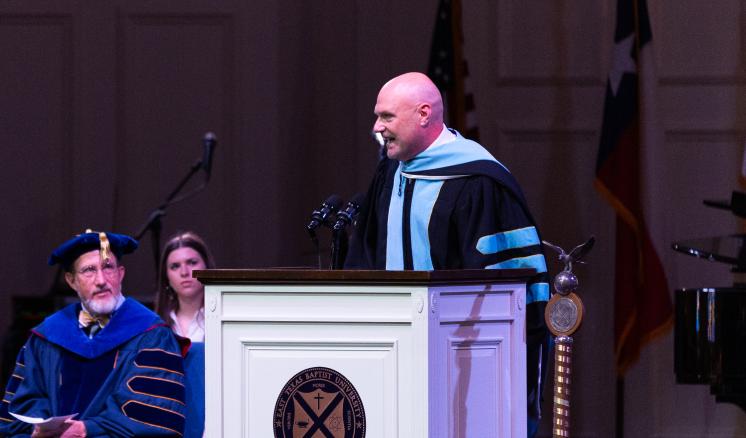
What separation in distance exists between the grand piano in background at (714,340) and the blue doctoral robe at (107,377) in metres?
2.36

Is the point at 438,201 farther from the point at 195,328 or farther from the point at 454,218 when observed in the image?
the point at 195,328

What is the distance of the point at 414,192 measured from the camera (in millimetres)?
4211

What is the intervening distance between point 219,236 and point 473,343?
16.3 feet

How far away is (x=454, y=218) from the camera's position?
4129 mm

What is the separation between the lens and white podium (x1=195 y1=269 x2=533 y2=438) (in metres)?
3.18

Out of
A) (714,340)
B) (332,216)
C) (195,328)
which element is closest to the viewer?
(332,216)

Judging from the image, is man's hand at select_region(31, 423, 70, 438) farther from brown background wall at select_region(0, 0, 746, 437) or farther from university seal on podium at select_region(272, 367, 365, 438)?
brown background wall at select_region(0, 0, 746, 437)

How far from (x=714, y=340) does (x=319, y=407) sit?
10.3ft

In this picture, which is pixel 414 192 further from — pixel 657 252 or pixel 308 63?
pixel 308 63

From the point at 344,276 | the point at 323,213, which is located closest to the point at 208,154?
the point at 323,213

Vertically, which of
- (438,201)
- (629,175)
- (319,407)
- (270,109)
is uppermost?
(270,109)

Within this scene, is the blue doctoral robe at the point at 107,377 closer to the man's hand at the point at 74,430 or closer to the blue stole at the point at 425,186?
the man's hand at the point at 74,430

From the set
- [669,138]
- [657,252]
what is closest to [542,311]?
[657,252]

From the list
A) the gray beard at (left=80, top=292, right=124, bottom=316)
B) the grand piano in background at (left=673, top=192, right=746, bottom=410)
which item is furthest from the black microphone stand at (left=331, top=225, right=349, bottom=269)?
the grand piano in background at (left=673, top=192, right=746, bottom=410)
